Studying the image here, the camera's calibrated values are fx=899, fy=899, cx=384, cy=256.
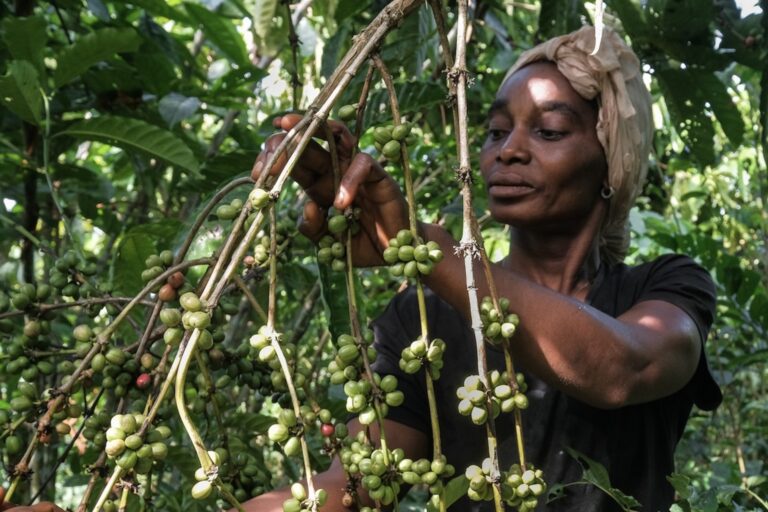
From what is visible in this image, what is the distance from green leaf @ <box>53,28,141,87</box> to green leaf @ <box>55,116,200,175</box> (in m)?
0.14

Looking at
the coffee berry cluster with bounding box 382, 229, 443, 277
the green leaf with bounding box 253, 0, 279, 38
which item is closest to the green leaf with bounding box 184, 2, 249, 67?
the green leaf with bounding box 253, 0, 279, 38

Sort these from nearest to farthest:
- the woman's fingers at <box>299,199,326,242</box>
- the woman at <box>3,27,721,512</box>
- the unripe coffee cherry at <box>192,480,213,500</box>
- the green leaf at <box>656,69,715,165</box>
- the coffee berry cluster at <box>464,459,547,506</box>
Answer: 1. the unripe coffee cherry at <box>192,480,213,500</box>
2. the coffee berry cluster at <box>464,459,547,506</box>
3. the woman's fingers at <box>299,199,326,242</box>
4. the woman at <box>3,27,721,512</box>
5. the green leaf at <box>656,69,715,165</box>

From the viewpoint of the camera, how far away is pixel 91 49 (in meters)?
1.99

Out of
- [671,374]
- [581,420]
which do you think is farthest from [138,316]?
[671,374]

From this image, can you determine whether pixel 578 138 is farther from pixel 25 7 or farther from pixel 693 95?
pixel 25 7

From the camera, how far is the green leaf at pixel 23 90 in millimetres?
1806

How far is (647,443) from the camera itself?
163cm

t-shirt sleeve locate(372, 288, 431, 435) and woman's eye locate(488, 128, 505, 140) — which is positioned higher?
woman's eye locate(488, 128, 505, 140)

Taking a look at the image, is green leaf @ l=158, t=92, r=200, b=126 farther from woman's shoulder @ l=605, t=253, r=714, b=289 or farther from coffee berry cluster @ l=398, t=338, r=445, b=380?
coffee berry cluster @ l=398, t=338, r=445, b=380

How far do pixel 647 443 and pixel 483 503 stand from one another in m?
0.32

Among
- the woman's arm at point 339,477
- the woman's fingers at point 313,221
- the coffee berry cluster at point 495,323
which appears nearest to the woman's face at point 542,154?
the woman's arm at point 339,477

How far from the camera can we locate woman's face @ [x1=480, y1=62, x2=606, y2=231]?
1.64 m

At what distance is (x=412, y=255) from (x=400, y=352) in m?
0.69

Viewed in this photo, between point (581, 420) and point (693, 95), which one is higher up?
point (693, 95)
